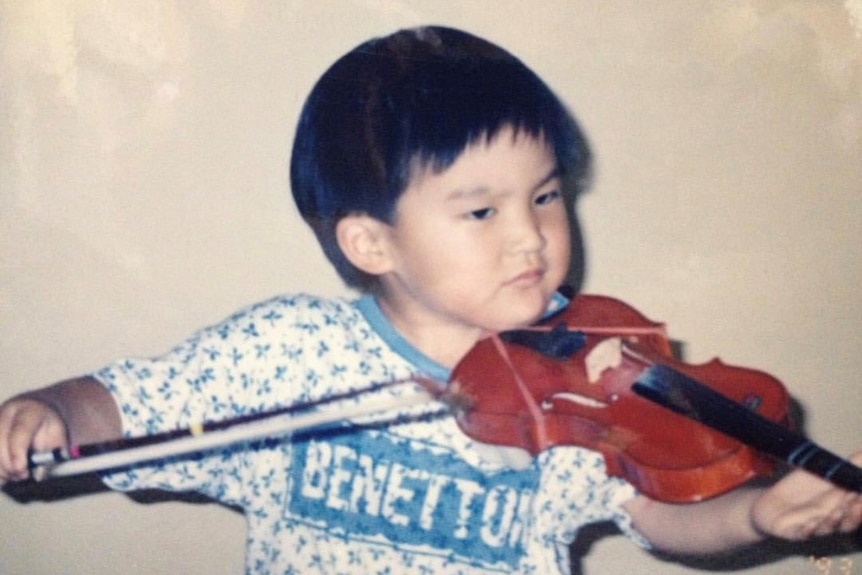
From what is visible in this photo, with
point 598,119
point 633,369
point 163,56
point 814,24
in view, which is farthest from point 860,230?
point 163,56

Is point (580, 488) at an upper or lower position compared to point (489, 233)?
lower

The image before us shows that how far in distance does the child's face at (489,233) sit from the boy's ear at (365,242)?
12 millimetres

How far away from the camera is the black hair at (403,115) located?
0.74 metres

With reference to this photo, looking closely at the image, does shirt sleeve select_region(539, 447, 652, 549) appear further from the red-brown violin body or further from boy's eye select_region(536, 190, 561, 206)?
boy's eye select_region(536, 190, 561, 206)

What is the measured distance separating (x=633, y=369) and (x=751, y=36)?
48 cm

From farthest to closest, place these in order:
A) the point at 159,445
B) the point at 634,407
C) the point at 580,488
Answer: the point at 580,488 < the point at 634,407 < the point at 159,445

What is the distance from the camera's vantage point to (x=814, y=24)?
3.38 feet

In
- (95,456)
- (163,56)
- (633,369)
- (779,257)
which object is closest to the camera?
(95,456)

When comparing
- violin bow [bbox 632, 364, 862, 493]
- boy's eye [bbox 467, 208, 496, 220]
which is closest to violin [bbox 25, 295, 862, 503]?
violin bow [bbox 632, 364, 862, 493]

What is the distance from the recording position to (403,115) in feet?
2.45

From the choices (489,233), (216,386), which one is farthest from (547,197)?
(216,386)

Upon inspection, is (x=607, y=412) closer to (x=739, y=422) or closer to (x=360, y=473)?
(x=739, y=422)

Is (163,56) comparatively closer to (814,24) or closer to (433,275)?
(433,275)

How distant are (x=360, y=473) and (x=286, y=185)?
0.99 feet
